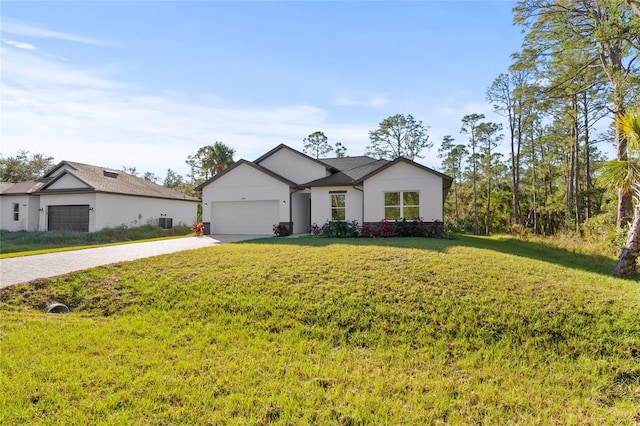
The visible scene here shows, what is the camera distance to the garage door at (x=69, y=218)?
21219 mm

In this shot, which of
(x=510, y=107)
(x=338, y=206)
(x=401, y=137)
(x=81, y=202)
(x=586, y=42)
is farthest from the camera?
(x=401, y=137)

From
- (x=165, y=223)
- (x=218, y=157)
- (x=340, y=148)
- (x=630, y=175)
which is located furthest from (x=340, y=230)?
(x=340, y=148)

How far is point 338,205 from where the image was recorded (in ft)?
61.5

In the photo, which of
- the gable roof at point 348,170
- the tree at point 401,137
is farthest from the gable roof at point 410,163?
the tree at point 401,137

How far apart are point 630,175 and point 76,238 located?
23.6 metres

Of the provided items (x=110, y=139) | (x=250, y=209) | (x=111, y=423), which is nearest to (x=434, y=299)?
(x=111, y=423)

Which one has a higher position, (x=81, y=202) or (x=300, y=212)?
(x=81, y=202)

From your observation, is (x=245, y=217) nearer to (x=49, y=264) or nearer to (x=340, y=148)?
(x=49, y=264)

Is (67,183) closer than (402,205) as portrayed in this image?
No

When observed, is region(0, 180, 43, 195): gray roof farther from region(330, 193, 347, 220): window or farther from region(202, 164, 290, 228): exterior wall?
region(330, 193, 347, 220): window

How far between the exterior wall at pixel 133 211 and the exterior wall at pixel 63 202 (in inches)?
2.5

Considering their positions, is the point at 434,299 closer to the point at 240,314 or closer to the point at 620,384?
the point at 620,384

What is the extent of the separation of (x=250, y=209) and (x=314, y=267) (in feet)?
42.1

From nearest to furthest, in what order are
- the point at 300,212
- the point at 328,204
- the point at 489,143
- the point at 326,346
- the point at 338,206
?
the point at 326,346 < the point at 338,206 < the point at 328,204 < the point at 300,212 < the point at 489,143
